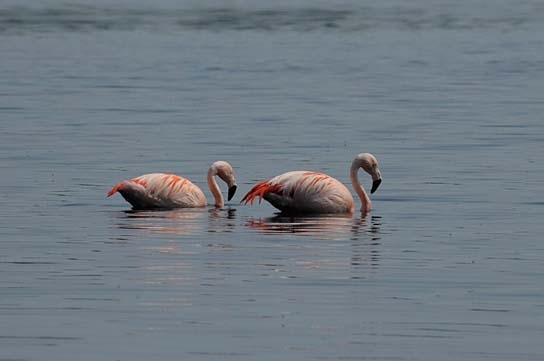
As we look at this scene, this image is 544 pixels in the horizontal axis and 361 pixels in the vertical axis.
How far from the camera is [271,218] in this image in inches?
731

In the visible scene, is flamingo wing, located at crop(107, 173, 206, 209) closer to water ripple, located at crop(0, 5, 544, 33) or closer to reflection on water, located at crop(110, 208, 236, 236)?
reflection on water, located at crop(110, 208, 236, 236)

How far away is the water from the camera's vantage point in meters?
11.8

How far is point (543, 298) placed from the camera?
43.0 ft

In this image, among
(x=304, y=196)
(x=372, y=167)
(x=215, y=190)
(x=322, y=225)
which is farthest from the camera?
(x=372, y=167)

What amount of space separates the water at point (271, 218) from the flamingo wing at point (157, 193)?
8.2 inches

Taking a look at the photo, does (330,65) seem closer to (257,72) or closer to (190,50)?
(257,72)

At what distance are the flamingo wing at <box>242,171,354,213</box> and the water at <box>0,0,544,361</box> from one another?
0.27 metres

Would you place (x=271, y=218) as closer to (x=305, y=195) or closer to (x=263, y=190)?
(x=263, y=190)

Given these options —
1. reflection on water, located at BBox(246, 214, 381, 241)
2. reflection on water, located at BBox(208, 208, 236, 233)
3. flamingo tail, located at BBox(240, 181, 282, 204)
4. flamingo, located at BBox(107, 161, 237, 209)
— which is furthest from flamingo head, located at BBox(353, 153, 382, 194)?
flamingo, located at BBox(107, 161, 237, 209)

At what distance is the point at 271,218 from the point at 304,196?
44 cm

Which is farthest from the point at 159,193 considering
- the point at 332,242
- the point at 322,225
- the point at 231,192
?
the point at 332,242

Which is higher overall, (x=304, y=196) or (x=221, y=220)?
(x=304, y=196)

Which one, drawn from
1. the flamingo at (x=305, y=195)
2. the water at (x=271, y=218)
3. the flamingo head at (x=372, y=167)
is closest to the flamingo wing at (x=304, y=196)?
the flamingo at (x=305, y=195)

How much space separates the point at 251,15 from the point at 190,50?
2322 centimetres
